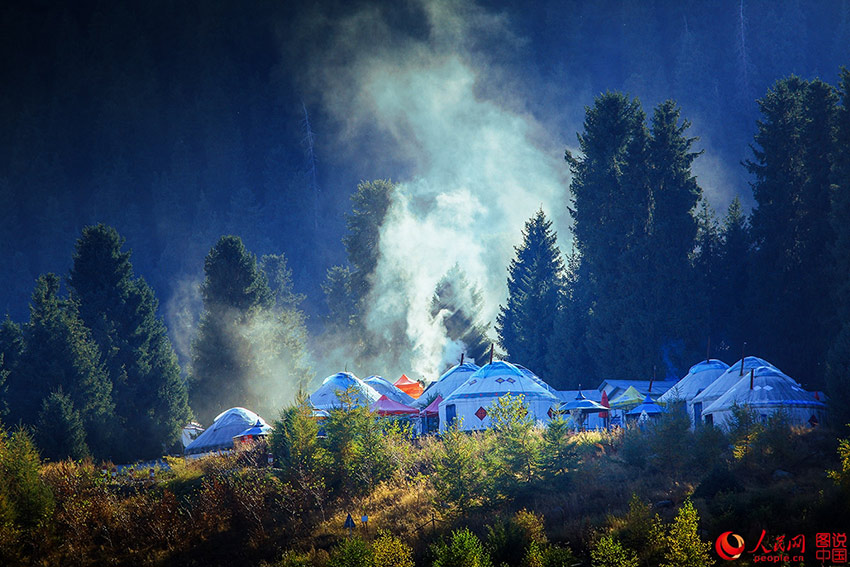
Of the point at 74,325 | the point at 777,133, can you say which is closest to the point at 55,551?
the point at 74,325

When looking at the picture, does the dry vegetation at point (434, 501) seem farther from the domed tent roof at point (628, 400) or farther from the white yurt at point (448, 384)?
the white yurt at point (448, 384)

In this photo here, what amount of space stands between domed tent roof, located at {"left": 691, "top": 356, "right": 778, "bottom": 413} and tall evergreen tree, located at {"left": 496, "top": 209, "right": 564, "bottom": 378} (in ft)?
67.5

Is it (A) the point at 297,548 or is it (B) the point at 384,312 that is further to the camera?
(B) the point at 384,312

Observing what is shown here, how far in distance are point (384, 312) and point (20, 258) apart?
337 ft

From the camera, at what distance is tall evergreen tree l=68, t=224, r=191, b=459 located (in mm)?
57438

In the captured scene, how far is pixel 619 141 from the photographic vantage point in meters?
65.6

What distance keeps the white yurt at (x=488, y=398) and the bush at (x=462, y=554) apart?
23.0 metres

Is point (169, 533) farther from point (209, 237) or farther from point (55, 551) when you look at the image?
point (209, 237)

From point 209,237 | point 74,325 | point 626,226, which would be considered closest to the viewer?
point 74,325

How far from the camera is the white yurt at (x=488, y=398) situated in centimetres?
4588

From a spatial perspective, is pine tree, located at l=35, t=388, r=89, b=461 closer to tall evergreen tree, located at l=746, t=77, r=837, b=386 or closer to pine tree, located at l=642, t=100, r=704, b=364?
pine tree, located at l=642, t=100, r=704, b=364

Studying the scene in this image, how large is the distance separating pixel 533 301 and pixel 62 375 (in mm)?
35985

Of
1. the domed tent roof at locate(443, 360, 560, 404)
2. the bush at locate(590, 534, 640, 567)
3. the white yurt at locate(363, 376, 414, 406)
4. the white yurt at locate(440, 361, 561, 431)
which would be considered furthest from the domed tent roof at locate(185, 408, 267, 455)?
the bush at locate(590, 534, 640, 567)

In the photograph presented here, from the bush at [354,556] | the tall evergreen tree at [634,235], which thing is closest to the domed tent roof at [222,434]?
the tall evergreen tree at [634,235]
